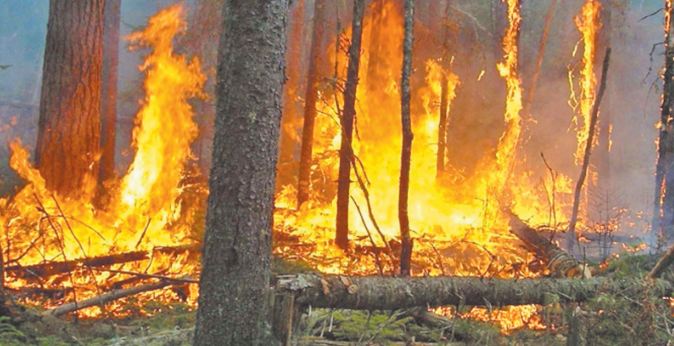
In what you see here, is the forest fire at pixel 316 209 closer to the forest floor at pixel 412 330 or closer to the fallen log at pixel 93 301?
the fallen log at pixel 93 301

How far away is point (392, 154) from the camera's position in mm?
12469

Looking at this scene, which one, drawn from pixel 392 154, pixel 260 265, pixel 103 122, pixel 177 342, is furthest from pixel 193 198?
pixel 260 265

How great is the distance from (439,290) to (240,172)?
213cm

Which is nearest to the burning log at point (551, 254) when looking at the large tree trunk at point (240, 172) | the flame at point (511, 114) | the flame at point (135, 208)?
the large tree trunk at point (240, 172)

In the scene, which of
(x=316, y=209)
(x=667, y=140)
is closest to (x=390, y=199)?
(x=316, y=209)

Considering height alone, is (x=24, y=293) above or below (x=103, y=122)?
below

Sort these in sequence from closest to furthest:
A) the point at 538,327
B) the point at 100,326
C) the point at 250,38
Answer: the point at 250,38
the point at 100,326
the point at 538,327

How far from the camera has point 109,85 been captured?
1259cm

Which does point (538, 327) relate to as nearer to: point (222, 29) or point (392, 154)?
point (222, 29)

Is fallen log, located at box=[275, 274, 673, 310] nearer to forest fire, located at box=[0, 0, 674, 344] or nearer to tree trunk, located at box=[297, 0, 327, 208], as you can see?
forest fire, located at box=[0, 0, 674, 344]

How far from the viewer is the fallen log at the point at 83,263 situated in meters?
6.79

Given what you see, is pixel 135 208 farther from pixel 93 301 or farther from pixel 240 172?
pixel 240 172

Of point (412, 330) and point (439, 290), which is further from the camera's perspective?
point (412, 330)

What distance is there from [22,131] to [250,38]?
22672 mm
